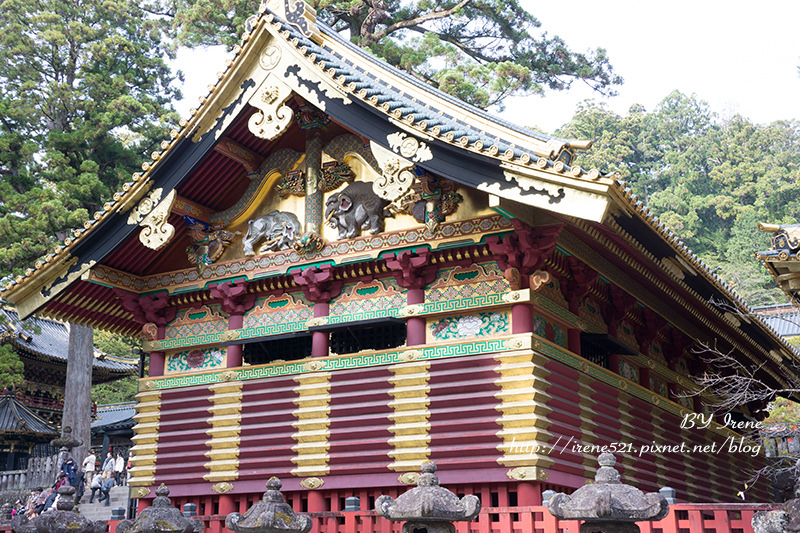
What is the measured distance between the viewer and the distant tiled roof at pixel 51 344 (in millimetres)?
36031

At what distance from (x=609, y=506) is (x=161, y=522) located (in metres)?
4.91

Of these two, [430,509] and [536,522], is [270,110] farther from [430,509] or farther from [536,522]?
[536,522]

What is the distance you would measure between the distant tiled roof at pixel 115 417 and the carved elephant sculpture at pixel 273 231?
2936 cm

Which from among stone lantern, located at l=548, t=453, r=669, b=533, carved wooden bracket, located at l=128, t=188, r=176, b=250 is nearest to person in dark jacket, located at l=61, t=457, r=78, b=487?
carved wooden bracket, located at l=128, t=188, r=176, b=250

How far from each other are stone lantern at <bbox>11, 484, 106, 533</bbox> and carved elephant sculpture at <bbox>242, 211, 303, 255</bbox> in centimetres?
518

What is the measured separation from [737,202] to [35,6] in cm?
5084

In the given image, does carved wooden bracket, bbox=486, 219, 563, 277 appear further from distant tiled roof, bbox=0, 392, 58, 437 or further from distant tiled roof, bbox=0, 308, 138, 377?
distant tiled roof, bbox=0, 392, 58, 437

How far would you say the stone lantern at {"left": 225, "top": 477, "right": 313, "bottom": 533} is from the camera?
895 cm

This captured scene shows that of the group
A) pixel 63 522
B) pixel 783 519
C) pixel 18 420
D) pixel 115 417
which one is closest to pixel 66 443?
pixel 18 420

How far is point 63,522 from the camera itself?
30.5 feet

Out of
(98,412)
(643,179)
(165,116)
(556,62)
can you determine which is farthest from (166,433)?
(643,179)

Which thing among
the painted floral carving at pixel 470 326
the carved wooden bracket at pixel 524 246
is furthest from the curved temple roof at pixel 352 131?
the painted floral carving at pixel 470 326

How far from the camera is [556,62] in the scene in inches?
1222

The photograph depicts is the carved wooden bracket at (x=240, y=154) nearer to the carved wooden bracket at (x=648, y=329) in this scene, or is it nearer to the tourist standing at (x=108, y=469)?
the carved wooden bracket at (x=648, y=329)
